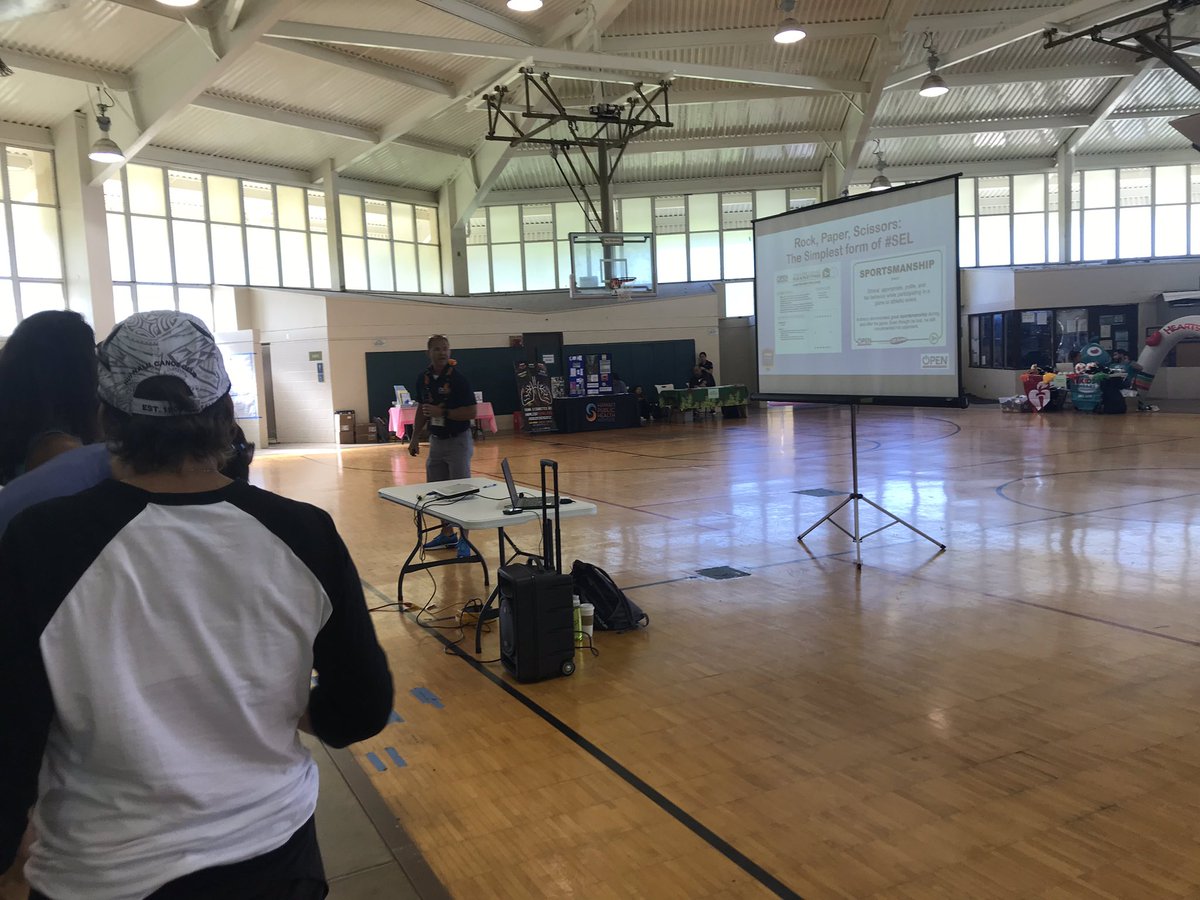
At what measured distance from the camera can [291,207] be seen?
2078cm

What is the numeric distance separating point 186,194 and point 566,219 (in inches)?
375

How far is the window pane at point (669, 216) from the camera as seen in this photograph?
78.1 feet

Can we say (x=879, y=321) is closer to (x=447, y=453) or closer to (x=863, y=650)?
(x=863, y=650)

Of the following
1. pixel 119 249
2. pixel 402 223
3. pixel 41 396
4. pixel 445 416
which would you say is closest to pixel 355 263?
pixel 402 223

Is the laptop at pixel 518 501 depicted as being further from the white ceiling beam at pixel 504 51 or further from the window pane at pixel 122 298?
the window pane at pixel 122 298

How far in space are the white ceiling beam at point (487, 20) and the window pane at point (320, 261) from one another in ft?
29.3

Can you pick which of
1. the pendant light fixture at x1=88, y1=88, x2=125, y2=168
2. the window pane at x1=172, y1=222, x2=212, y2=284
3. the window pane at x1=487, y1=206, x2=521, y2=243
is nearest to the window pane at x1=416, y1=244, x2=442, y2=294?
the window pane at x1=487, y1=206, x2=521, y2=243

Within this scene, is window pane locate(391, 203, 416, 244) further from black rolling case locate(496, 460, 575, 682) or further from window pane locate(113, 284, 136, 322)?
black rolling case locate(496, 460, 575, 682)

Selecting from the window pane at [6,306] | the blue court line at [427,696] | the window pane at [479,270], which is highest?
the window pane at [479,270]

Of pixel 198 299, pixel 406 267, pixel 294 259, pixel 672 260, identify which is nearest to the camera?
pixel 198 299

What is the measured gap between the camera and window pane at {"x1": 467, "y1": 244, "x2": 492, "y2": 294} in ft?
77.7

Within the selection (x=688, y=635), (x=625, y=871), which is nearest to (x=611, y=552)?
(x=688, y=635)

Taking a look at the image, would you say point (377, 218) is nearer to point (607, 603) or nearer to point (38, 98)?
point (38, 98)

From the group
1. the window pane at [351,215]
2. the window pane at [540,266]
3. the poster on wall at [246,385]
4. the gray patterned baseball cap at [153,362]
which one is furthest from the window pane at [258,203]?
the gray patterned baseball cap at [153,362]
